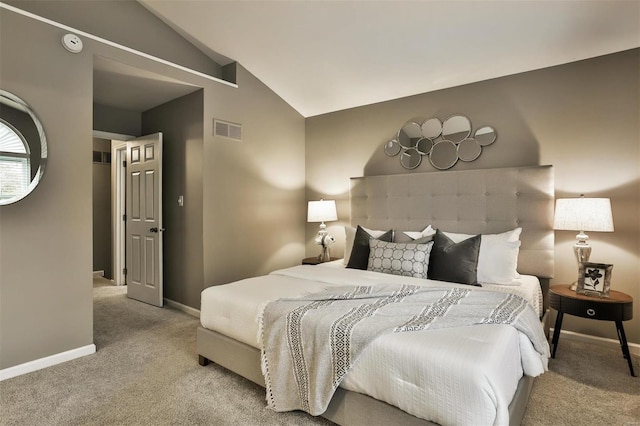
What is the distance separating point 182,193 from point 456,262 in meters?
3.05

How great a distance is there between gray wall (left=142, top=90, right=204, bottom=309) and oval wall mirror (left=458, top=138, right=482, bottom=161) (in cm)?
278

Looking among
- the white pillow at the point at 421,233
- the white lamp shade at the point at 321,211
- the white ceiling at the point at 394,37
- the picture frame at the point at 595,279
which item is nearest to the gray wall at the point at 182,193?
the white ceiling at the point at 394,37

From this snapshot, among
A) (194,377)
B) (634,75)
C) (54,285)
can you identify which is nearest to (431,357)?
(194,377)

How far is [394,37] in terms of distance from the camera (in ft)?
10.5

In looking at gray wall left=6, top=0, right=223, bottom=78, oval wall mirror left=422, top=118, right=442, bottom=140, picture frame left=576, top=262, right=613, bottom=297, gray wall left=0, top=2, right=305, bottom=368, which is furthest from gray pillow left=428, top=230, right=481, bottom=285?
gray wall left=6, top=0, right=223, bottom=78

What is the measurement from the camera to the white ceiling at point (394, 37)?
269 centimetres

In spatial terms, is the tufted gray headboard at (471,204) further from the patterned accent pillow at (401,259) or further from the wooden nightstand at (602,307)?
the patterned accent pillow at (401,259)

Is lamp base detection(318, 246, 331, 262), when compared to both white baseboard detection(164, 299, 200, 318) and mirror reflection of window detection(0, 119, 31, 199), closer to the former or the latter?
white baseboard detection(164, 299, 200, 318)

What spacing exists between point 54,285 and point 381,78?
11.7ft

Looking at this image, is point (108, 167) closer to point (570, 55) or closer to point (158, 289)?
point (158, 289)

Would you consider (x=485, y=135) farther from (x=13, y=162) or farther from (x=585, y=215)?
(x=13, y=162)

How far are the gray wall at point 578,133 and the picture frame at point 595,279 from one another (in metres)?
0.42

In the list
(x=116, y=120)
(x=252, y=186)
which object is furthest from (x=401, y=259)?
(x=116, y=120)

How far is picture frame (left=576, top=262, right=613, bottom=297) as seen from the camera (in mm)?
2594
